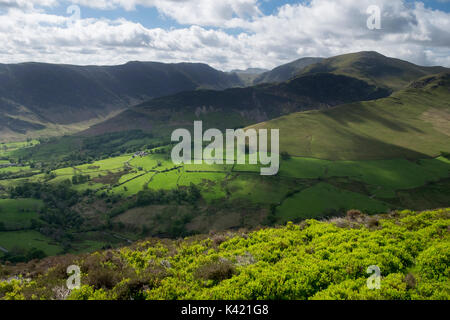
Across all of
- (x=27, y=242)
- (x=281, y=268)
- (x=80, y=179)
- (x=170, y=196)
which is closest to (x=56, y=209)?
(x=27, y=242)

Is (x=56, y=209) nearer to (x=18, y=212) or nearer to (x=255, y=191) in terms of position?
(x=18, y=212)

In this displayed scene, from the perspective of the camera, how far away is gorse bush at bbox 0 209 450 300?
13227 millimetres

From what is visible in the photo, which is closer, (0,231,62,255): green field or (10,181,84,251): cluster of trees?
(0,231,62,255): green field

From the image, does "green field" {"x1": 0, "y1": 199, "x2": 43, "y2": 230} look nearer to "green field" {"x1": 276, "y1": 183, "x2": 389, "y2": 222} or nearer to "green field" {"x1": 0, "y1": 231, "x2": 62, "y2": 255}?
"green field" {"x1": 0, "y1": 231, "x2": 62, "y2": 255}

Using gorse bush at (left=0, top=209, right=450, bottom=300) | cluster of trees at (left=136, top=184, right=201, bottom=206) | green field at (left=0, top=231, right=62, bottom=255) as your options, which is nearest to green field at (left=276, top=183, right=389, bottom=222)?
cluster of trees at (left=136, top=184, right=201, bottom=206)

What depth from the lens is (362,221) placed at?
23562 millimetres

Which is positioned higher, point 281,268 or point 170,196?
point 281,268

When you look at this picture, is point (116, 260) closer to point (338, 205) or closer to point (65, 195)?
point (338, 205)

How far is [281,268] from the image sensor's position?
15.4m

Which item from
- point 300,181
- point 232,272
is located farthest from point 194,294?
point 300,181

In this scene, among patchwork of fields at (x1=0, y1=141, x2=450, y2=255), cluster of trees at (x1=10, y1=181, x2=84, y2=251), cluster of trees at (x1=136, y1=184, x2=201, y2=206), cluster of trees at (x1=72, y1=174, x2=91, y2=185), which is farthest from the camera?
cluster of trees at (x1=72, y1=174, x2=91, y2=185)

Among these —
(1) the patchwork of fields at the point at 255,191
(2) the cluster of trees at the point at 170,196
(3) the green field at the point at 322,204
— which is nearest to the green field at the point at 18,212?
(1) the patchwork of fields at the point at 255,191

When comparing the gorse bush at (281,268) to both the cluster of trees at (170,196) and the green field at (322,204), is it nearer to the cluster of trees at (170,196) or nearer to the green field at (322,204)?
the green field at (322,204)
